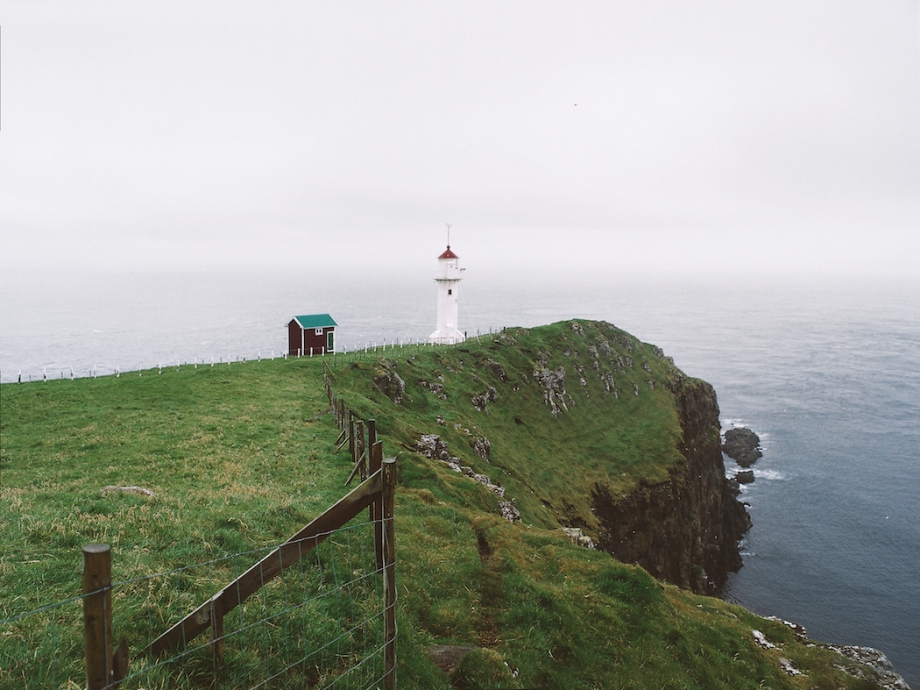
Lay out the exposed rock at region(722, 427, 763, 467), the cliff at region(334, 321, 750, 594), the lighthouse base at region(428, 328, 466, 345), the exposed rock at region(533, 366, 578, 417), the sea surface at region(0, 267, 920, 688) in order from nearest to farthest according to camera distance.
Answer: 1. the cliff at region(334, 321, 750, 594)
2. the sea surface at region(0, 267, 920, 688)
3. the exposed rock at region(533, 366, 578, 417)
4. the lighthouse base at region(428, 328, 466, 345)
5. the exposed rock at region(722, 427, 763, 467)

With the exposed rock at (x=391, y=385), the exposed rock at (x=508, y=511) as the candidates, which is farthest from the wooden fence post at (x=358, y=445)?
the exposed rock at (x=391, y=385)

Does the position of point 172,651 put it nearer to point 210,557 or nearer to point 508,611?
point 210,557

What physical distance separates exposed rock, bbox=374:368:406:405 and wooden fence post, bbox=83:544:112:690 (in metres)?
38.3

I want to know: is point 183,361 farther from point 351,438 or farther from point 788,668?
point 788,668

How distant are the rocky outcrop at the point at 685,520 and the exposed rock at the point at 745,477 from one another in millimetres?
4500

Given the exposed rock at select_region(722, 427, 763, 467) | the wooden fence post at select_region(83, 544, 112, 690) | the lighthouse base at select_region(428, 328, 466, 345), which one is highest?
the wooden fence post at select_region(83, 544, 112, 690)

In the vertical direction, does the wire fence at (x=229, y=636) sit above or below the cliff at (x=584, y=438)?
above

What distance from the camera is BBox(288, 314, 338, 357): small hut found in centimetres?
6019

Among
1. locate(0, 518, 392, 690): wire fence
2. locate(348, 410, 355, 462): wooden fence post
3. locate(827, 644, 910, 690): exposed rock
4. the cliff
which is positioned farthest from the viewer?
the cliff

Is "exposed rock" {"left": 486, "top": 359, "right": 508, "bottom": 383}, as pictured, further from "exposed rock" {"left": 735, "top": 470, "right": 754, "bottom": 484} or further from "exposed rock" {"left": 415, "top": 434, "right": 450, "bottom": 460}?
"exposed rock" {"left": 735, "top": 470, "right": 754, "bottom": 484}

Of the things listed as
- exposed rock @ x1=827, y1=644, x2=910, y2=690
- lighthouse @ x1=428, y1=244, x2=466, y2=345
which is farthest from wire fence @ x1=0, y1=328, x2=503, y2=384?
exposed rock @ x1=827, y1=644, x2=910, y2=690

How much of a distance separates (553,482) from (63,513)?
38.5m

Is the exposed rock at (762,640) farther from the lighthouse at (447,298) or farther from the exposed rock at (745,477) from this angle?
the exposed rock at (745,477)

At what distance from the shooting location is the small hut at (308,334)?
197 feet
